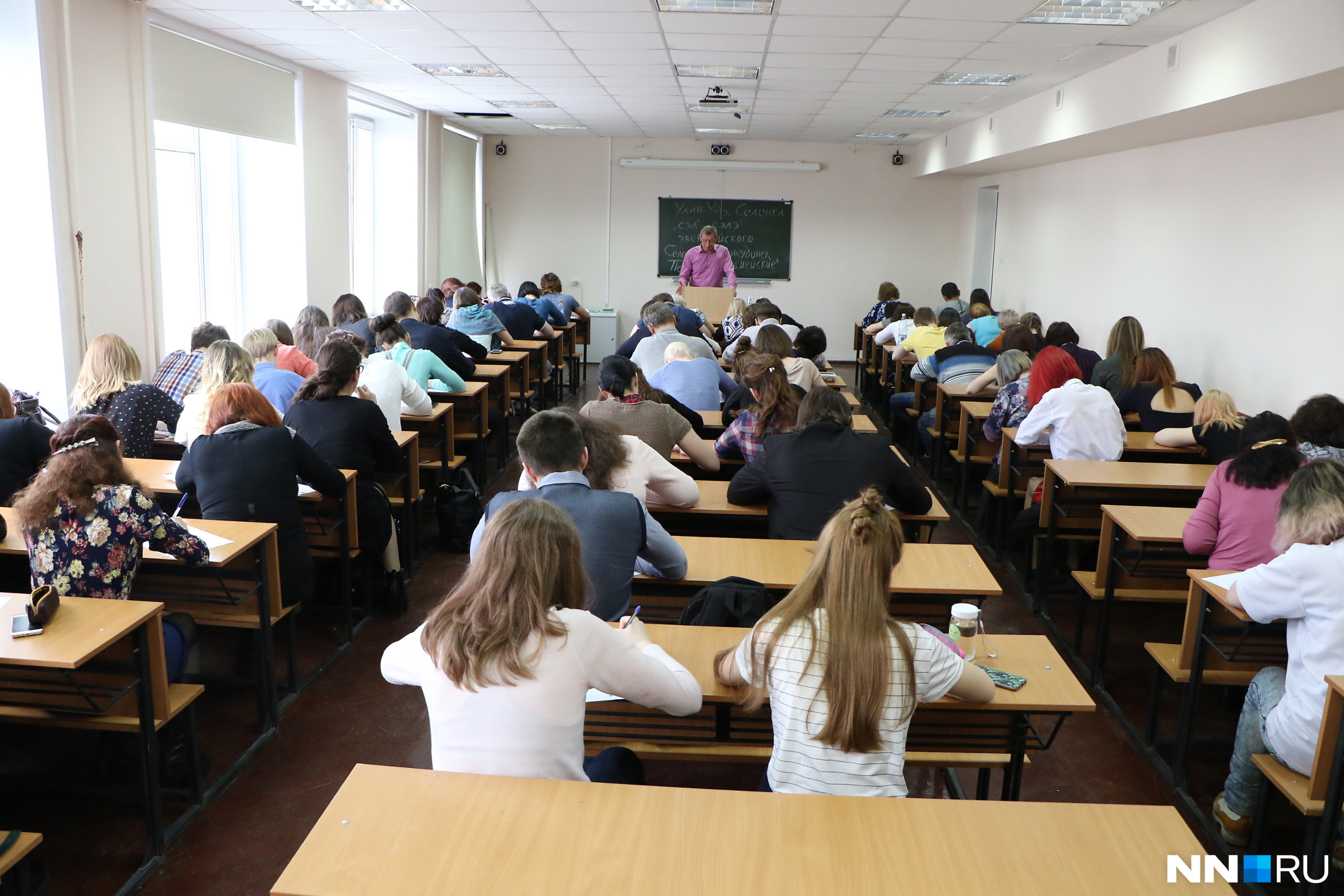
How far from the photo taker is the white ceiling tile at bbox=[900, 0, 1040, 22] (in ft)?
14.5

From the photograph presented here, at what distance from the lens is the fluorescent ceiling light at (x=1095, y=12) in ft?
14.6

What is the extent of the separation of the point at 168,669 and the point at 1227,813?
3192 mm

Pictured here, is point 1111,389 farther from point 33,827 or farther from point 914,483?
point 33,827

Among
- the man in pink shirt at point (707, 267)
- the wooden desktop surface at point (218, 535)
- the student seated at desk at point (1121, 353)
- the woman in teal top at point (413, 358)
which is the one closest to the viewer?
the wooden desktop surface at point (218, 535)

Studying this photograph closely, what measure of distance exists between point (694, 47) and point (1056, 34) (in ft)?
6.65

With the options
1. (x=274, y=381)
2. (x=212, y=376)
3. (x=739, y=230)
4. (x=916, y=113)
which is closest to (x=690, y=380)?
(x=274, y=381)

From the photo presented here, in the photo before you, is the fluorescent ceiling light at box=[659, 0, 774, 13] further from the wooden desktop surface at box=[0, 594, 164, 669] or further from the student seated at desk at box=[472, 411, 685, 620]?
the wooden desktop surface at box=[0, 594, 164, 669]

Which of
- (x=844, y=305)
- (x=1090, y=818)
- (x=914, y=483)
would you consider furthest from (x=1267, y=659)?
(x=844, y=305)

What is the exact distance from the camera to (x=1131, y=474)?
14.2 ft

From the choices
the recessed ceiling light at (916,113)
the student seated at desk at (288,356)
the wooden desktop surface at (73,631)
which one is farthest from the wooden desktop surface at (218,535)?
the recessed ceiling light at (916,113)

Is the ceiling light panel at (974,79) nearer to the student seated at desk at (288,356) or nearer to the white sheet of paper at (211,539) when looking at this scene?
the student seated at desk at (288,356)

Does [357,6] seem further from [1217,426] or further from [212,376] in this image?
[1217,426]

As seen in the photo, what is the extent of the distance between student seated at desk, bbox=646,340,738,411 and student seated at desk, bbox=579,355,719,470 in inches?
50.1

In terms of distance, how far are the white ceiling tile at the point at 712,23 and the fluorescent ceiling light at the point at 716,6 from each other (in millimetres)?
56
